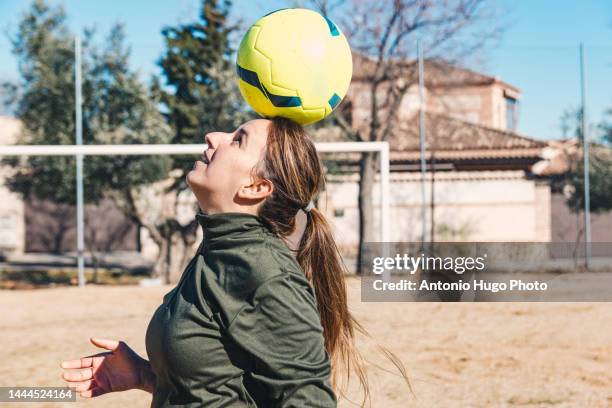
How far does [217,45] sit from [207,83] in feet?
2.94

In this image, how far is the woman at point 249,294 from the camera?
161 cm

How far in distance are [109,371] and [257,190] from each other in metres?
0.66

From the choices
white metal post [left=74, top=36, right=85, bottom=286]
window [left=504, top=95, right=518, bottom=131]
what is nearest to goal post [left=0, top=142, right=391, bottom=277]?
white metal post [left=74, top=36, right=85, bottom=286]

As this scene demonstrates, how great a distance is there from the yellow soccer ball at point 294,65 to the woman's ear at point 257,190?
420 millimetres

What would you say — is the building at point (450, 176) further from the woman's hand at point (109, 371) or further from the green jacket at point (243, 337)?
the green jacket at point (243, 337)

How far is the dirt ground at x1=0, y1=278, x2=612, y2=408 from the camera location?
511 cm

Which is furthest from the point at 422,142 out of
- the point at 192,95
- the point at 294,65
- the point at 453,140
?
the point at 294,65

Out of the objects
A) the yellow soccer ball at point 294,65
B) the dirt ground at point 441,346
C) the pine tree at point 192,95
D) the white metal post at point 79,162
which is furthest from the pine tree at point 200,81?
the yellow soccer ball at point 294,65

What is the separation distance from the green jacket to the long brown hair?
5.7 inches

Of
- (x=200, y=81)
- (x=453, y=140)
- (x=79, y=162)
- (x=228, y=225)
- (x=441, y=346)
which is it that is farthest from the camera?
(x=453, y=140)

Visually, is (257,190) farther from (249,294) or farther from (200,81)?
(200,81)

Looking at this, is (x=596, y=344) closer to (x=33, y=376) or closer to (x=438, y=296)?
(x=438, y=296)

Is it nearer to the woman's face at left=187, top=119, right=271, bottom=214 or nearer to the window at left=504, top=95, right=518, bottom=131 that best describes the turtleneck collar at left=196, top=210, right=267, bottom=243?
the woman's face at left=187, top=119, right=271, bottom=214

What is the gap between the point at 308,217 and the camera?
1999mm
